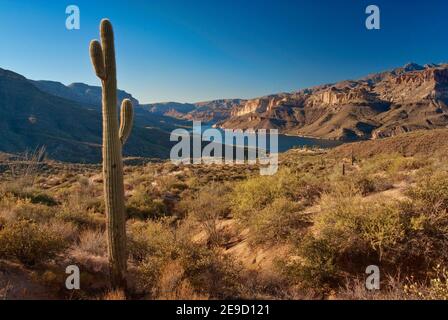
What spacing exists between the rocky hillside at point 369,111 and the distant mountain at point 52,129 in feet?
226

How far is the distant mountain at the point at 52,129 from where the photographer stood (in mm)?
55625

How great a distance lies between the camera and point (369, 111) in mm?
134125

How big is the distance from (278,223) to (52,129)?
70.2 meters

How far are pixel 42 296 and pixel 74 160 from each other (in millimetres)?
51233

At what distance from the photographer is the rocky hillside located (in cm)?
10881

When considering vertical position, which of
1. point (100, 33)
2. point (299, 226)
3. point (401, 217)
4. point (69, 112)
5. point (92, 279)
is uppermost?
point (69, 112)

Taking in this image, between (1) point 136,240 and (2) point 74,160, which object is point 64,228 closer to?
(1) point 136,240

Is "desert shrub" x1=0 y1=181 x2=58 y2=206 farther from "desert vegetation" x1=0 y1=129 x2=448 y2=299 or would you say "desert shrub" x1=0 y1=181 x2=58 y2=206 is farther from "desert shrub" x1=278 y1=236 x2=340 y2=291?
"desert shrub" x1=278 y1=236 x2=340 y2=291

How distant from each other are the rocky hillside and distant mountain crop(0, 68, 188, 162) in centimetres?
6894

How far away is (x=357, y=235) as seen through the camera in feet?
19.9

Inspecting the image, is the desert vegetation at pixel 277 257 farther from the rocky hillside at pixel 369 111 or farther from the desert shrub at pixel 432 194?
the rocky hillside at pixel 369 111

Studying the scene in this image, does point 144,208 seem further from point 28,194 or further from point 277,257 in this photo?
point 277,257

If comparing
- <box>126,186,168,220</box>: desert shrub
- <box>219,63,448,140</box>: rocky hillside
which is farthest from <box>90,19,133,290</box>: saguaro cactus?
<box>219,63,448,140</box>: rocky hillside
